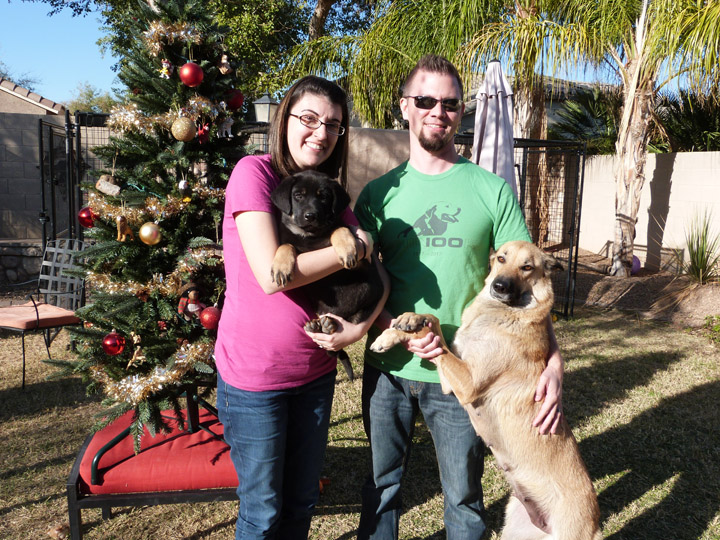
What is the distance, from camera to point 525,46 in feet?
27.3

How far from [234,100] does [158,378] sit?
6.23 feet

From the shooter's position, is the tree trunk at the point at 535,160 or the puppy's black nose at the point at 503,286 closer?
the puppy's black nose at the point at 503,286

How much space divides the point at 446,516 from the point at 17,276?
1058 centimetres

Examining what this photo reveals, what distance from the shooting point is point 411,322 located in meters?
2.05

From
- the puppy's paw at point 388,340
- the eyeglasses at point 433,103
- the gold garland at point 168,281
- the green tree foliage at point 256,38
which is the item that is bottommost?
the puppy's paw at point 388,340

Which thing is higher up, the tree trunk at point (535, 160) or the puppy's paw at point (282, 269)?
the tree trunk at point (535, 160)

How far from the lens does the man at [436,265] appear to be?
215 cm

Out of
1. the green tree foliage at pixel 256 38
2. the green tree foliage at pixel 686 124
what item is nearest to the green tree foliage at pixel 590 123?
the green tree foliage at pixel 686 124

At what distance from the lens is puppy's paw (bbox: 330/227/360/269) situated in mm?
1941

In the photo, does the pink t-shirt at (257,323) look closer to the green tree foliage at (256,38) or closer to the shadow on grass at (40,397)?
the shadow on grass at (40,397)

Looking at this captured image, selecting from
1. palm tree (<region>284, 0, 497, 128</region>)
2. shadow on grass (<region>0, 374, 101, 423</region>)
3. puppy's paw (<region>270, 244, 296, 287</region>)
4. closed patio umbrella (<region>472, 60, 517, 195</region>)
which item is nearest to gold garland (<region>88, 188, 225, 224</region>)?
puppy's paw (<region>270, 244, 296, 287</region>)

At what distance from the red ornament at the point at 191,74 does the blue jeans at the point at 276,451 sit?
6.46ft

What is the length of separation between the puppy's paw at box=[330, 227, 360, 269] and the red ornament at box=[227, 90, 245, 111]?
5.76ft

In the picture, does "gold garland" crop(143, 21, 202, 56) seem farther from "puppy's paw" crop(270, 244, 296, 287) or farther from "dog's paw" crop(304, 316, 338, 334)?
"dog's paw" crop(304, 316, 338, 334)
